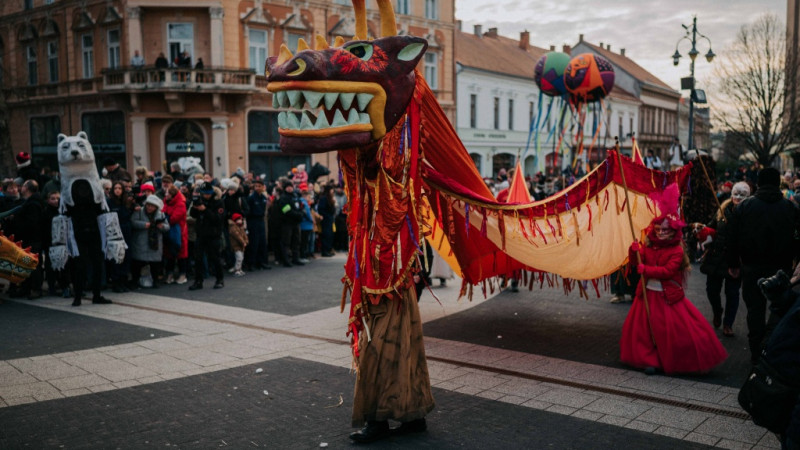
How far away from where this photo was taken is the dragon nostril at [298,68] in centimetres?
444

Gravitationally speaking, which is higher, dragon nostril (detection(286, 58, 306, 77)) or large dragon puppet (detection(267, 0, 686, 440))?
dragon nostril (detection(286, 58, 306, 77))

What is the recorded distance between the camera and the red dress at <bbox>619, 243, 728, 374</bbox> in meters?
6.56

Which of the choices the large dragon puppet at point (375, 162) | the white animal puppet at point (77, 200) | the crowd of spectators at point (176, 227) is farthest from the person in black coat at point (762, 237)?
the white animal puppet at point (77, 200)

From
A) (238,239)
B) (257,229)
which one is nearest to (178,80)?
(257,229)

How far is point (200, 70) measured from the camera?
25516 millimetres

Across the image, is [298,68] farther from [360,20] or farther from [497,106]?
[497,106]

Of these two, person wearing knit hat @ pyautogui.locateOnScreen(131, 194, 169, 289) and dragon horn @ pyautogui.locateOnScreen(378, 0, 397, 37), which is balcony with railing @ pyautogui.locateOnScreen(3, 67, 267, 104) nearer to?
person wearing knit hat @ pyautogui.locateOnScreen(131, 194, 169, 289)

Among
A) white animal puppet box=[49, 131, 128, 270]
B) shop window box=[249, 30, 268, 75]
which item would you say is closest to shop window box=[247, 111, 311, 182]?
shop window box=[249, 30, 268, 75]

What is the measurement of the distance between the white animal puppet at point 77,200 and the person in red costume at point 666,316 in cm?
748

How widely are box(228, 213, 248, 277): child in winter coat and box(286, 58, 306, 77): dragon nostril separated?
9.07 meters

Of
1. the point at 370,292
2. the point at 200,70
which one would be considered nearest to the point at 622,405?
the point at 370,292

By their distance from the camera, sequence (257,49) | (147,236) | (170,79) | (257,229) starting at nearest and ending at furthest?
(147,236)
(257,229)
(170,79)
(257,49)

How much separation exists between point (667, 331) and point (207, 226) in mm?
8060

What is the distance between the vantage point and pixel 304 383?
631cm
